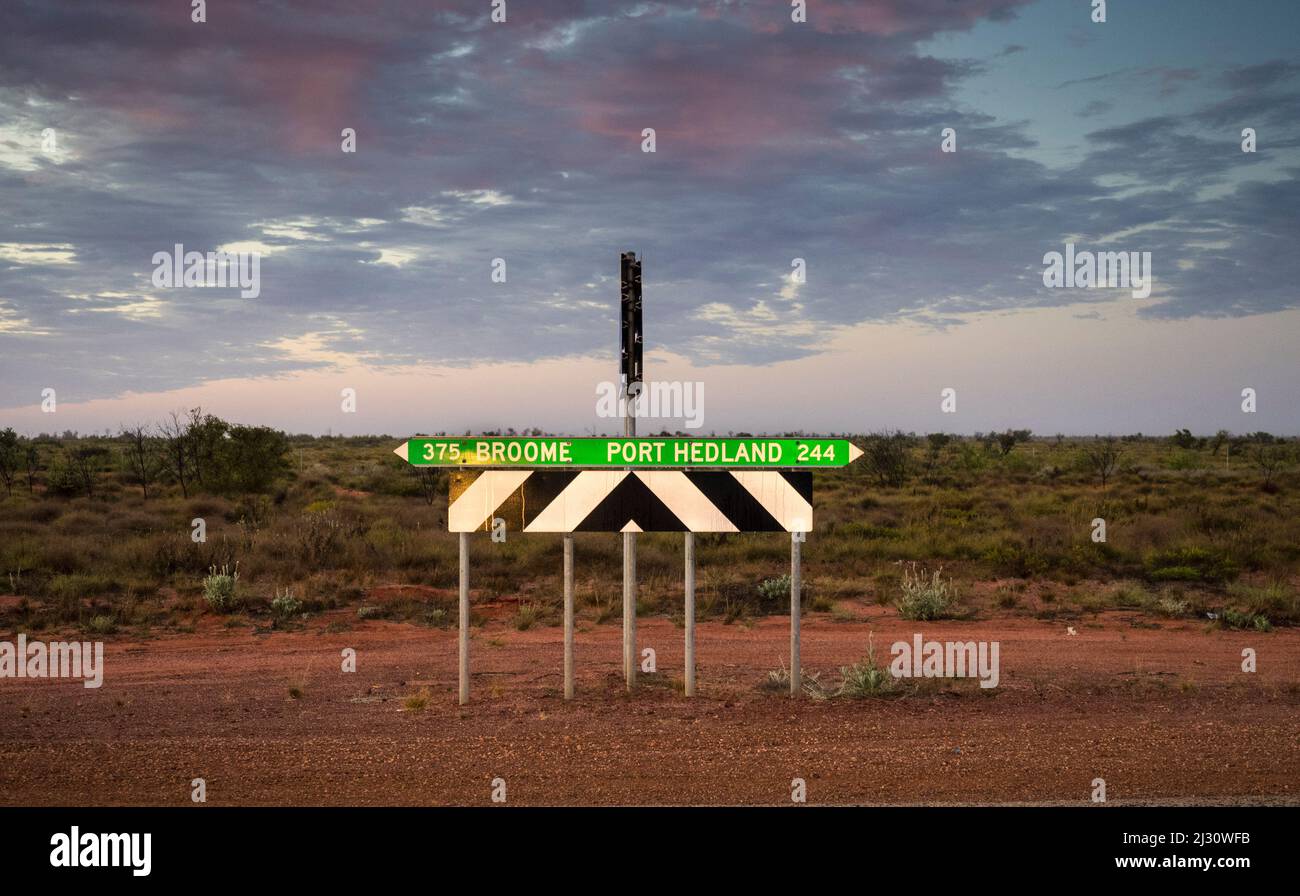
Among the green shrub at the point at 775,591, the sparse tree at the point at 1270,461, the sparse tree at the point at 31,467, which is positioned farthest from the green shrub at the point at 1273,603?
the sparse tree at the point at 31,467

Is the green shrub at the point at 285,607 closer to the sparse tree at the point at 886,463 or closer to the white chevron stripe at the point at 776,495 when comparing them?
the white chevron stripe at the point at 776,495

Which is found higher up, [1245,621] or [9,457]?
[9,457]

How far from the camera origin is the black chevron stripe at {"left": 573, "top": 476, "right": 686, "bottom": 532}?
9.89 metres

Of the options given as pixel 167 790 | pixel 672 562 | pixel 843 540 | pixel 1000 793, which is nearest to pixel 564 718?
pixel 167 790

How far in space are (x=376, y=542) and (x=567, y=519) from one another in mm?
12109

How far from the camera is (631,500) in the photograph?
9906 millimetres

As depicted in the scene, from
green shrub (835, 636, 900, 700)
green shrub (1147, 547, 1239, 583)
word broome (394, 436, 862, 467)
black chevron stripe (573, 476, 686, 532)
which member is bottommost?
green shrub (835, 636, 900, 700)

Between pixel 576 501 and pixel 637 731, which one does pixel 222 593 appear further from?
pixel 637 731

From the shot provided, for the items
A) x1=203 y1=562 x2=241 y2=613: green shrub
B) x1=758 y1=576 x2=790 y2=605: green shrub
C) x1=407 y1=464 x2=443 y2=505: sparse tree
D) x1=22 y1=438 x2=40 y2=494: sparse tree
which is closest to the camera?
x1=203 y1=562 x2=241 y2=613: green shrub

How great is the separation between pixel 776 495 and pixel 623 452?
61.7 inches

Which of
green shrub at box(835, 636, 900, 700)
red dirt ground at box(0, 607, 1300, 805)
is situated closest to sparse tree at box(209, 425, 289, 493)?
red dirt ground at box(0, 607, 1300, 805)

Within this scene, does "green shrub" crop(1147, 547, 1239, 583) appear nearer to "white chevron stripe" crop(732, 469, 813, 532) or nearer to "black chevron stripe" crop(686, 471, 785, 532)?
"white chevron stripe" crop(732, 469, 813, 532)

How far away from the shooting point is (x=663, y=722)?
882 centimetres

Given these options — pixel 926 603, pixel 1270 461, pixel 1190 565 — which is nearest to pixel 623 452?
pixel 926 603
